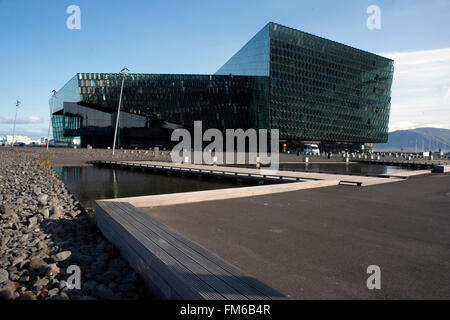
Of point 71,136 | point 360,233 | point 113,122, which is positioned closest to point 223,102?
point 113,122

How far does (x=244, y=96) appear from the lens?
65438mm

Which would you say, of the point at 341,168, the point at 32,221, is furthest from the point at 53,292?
the point at 341,168

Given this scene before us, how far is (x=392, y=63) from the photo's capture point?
86.6 meters

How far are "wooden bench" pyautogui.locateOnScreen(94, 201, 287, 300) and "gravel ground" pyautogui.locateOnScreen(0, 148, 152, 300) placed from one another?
1.10 feet

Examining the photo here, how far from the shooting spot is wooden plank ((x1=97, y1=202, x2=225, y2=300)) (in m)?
3.38

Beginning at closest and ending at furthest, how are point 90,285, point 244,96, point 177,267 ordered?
point 177,267 → point 90,285 → point 244,96

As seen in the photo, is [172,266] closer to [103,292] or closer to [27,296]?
[103,292]

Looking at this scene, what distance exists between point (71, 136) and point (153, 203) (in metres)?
70.1

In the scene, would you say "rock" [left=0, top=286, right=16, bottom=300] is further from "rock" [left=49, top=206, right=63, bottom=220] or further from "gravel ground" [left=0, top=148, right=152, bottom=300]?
Result: "rock" [left=49, top=206, right=63, bottom=220]

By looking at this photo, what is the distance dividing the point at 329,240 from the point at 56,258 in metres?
5.40

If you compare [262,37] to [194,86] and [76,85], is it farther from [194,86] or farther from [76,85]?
[76,85]

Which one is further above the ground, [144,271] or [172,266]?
[172,266]

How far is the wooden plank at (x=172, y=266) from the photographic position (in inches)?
133
